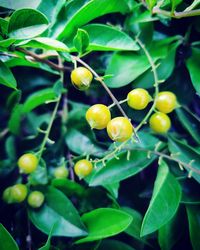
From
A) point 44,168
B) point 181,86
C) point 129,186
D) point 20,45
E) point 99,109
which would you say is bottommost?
point 129,186

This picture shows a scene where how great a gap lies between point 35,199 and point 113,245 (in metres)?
0.24

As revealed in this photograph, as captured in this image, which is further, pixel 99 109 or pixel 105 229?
pixel 105 229

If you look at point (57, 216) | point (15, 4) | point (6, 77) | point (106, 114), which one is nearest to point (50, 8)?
point (15, 4)

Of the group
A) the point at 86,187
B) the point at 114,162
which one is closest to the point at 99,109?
the point at 114,162

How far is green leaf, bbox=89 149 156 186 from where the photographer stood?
2.69 ft

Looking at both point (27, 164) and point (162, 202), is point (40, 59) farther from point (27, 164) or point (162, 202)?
point (162, 202)

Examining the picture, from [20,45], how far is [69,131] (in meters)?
0.35

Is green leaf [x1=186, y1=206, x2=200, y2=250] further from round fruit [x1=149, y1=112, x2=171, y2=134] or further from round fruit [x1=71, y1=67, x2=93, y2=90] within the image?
round fruit [x1=71, y1=67, x2=93, y2=90]

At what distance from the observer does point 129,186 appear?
96 cm

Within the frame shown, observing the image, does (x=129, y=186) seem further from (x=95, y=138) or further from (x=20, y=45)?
(x=20, y=45)

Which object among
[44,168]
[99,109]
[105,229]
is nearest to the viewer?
[99,109]

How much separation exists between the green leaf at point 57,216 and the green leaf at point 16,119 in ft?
0.77

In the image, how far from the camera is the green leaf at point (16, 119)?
3.26ft

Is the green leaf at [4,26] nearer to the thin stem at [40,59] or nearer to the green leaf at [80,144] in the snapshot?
the thin stem at [40,59]
